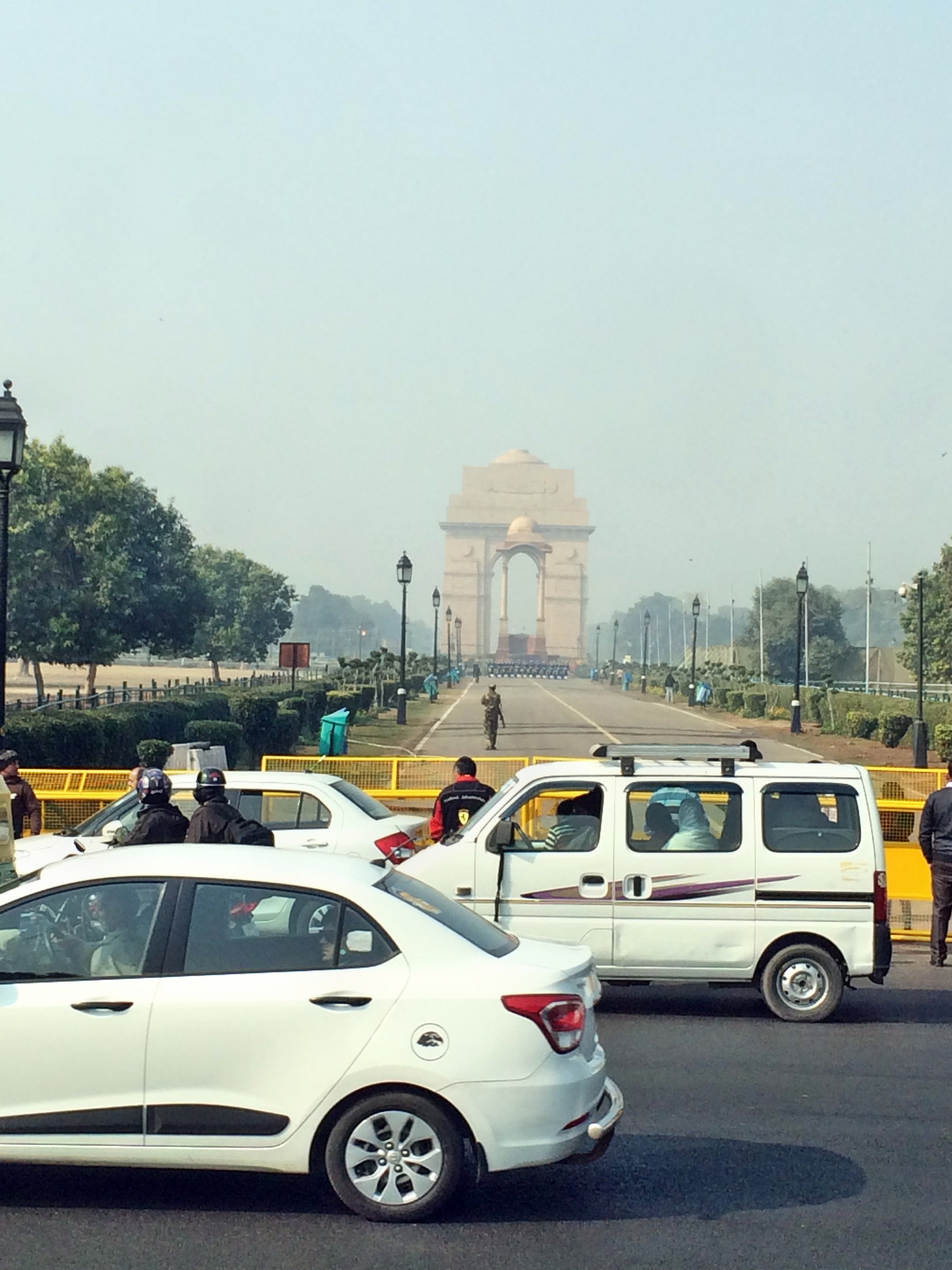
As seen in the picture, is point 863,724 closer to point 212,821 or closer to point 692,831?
point 692,831

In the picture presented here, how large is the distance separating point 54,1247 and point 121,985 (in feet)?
3.13

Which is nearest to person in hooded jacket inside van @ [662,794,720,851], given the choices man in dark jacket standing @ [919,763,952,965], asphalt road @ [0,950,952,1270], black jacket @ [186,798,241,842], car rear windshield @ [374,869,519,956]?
asphalt road @ [0,950,952,1270]

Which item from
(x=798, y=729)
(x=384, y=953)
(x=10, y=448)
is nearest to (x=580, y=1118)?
(x=384, y=953)

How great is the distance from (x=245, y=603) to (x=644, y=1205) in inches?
3631

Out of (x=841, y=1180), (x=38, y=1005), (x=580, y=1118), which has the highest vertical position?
(x=38, y=1005)

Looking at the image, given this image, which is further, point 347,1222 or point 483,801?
point 483,801

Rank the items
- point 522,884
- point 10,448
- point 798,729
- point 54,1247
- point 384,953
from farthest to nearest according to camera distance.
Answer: point 798,729, point 10,448, point 522,884, point 384,953, point 54,1247

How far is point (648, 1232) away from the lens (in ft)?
19.7

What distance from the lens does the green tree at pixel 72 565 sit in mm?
48500

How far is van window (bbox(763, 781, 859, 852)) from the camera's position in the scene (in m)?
10.5

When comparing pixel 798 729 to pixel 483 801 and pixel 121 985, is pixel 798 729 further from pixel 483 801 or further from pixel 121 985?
pixel 121 985

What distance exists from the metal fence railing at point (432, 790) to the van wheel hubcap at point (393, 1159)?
9.85 m

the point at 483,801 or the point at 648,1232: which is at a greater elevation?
the point at 483,801

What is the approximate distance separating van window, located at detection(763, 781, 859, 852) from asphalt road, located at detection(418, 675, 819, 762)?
463 inches
